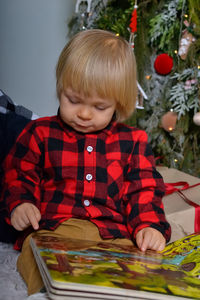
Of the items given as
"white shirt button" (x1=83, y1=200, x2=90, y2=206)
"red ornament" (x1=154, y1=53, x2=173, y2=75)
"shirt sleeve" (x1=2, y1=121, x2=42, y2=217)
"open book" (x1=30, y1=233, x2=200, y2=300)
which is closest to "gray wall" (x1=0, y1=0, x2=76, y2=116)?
"red ornament" (x1=154, y1=53, x2=173, y2=75)

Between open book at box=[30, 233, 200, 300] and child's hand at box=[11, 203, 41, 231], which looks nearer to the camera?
open book at box=[30, 233, 200, 300]

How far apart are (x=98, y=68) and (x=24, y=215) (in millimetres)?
344

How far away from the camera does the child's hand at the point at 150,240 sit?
774 mm

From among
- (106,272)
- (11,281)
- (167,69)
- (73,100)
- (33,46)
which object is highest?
(33,46)

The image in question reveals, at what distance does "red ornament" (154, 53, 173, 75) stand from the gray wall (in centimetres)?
78

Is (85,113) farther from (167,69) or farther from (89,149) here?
(167,69)

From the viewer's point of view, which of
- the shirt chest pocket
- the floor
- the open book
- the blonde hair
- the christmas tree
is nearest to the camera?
the open book

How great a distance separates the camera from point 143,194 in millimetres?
879

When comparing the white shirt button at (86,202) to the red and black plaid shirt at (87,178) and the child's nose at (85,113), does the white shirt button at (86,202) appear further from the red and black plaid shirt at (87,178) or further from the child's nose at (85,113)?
the child's nose at (85,113)

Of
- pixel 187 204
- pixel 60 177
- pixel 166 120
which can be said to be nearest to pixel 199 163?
pixel 166 120

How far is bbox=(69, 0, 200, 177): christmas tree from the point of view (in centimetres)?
149

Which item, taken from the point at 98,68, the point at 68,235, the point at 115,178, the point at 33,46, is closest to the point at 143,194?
A: the point at 115,178

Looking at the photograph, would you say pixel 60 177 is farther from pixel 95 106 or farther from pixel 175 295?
pixel 175 295

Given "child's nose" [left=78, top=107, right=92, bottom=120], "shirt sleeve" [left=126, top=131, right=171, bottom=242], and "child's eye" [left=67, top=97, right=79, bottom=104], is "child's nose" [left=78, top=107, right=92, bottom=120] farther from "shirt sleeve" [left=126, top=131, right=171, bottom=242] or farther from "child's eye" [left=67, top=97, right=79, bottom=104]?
"shirt sleeve" [left=126, top=131, right=171, bottom=242]
